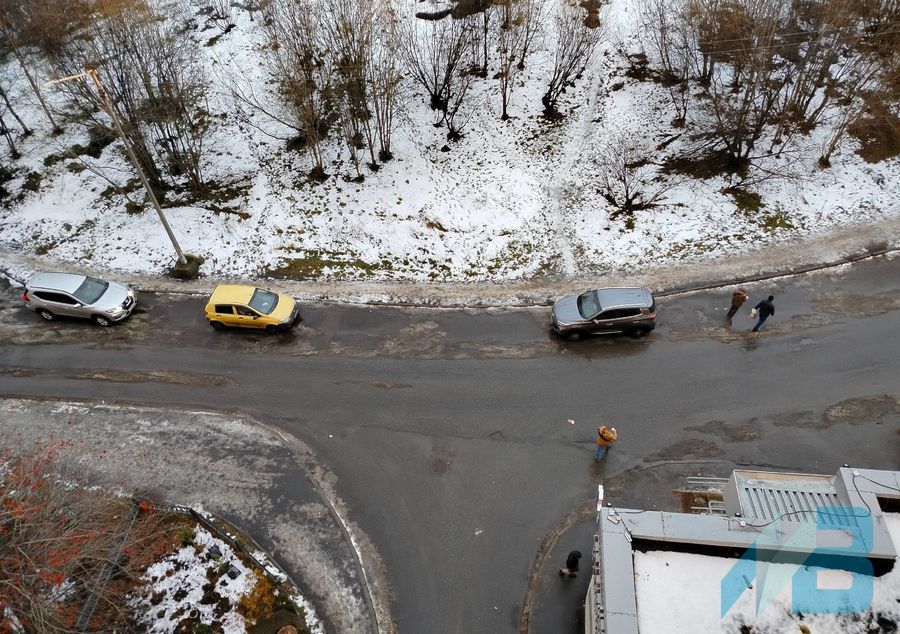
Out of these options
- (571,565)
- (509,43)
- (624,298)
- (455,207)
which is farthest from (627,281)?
(509,43)

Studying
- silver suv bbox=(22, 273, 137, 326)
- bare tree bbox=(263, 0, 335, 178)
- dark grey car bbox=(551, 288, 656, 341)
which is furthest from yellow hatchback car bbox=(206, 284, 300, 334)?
dark grey car bbox=(551, 288, 656, 341)

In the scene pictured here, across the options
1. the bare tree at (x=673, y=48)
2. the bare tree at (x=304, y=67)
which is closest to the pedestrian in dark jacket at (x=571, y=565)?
the bare tree at (x=304, y=67)

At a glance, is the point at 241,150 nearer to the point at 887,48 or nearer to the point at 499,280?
the point at 499,280

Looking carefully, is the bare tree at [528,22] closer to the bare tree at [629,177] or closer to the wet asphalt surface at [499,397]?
the bare tree at [629,177]

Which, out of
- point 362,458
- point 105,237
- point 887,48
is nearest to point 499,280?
point 362,458

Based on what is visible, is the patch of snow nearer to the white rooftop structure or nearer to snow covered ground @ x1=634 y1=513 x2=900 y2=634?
the white rooftop structure

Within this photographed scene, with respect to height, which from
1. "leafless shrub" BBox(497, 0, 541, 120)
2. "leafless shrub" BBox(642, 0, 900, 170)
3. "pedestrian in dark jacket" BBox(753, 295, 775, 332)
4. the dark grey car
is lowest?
the dark grey car
